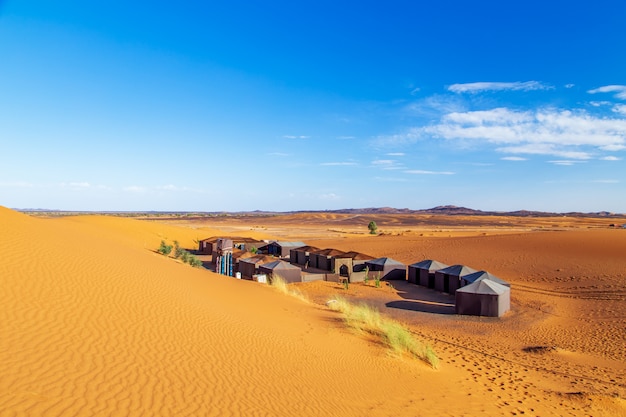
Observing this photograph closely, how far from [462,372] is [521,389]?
1492 mm

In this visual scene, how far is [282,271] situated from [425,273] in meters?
9.18

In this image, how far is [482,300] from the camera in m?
19.0

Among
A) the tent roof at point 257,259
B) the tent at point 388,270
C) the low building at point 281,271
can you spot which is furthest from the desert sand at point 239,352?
the tent at point 388,270

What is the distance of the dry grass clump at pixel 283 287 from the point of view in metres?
21.0

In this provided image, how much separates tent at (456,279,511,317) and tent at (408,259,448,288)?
6.03m

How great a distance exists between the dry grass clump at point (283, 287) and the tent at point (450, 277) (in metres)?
8.56

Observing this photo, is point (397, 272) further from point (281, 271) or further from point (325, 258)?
point (281, 271)

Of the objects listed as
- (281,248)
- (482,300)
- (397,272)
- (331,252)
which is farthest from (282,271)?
(281,248)

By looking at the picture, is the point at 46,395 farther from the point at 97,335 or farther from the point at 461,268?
the point at 461,268

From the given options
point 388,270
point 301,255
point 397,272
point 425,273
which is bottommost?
point 397,272

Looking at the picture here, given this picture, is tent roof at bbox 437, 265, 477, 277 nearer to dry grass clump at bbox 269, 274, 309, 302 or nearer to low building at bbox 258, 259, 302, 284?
dry grass clump at bbox 269, 274, 309, 302

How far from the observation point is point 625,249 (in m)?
34.1

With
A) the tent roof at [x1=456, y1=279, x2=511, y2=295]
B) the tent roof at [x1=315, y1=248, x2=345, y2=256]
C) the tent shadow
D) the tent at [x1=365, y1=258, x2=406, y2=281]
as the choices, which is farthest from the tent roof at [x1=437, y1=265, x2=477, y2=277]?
the tent roof at [x1=315, y1=248, x2=345, y2=256]

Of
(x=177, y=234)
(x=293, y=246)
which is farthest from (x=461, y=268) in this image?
(x=177, y=234)
